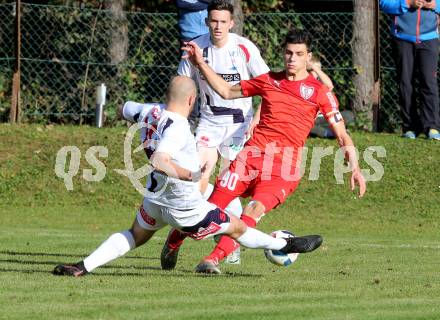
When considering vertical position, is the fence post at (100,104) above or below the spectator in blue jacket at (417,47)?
below

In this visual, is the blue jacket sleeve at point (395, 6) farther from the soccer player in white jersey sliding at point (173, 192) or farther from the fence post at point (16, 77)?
the soccer player in white jersey sliding at point (173, 192)

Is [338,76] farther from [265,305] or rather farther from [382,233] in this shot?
[265,305]

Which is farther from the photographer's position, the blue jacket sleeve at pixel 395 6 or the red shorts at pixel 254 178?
the blue jacket sleeve at pixel 395 6

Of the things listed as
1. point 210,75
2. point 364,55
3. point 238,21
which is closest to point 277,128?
point 210,75

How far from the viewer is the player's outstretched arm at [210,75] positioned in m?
9.39

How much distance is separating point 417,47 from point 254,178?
24.2ft

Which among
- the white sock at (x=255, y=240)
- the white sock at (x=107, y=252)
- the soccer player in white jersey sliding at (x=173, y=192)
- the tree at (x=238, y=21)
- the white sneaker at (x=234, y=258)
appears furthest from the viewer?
the tree at (x=238, y=21)

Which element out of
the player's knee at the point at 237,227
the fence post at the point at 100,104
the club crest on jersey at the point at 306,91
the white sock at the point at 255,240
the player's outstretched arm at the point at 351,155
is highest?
the club crest on jersey at the point at 306,91

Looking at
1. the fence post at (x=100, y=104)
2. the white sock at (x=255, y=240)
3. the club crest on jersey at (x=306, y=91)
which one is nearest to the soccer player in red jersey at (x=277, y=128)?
the club crest on jersey at (x=306, y=91)

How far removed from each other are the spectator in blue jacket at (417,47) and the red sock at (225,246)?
A: 24.7 ft

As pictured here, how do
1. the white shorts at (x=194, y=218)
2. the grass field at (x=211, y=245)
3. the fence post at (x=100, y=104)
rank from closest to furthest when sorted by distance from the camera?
the grass field at (x=211, y=245), the white shorts at (x=194, y=218), the fence post at (x=100, y=104)

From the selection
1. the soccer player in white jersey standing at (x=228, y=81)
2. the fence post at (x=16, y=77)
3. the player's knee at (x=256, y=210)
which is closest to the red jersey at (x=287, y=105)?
the player's knee at (x=256, y=210)

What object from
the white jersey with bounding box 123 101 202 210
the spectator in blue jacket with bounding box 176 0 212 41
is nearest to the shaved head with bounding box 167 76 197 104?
the white jersey with bounding box 123 101 202 210

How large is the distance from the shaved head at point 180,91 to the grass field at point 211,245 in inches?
54.0
